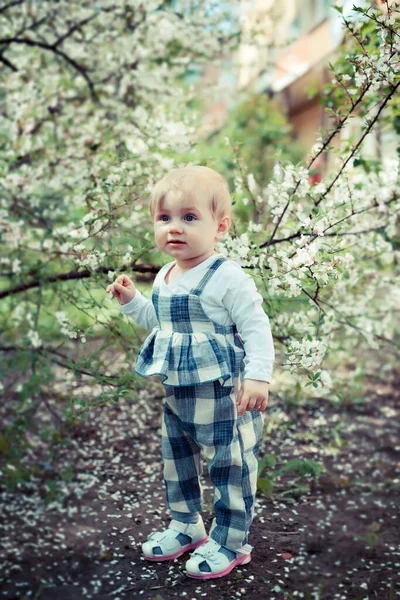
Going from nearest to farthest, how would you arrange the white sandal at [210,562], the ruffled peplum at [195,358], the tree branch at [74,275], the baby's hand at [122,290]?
the ruffled peplum at [195,358] → the white sandal at [210,562] → the baby's hand at [122,290] → the tree branch at [74,275]

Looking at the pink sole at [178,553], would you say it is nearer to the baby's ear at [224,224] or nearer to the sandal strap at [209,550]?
the sandal strap at [209,550]

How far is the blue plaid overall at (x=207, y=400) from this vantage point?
205 centimetres

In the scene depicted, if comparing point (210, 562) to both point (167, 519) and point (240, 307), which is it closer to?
point (167, 519)

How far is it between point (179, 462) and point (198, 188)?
36.8 inches

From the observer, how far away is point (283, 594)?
7.44ft

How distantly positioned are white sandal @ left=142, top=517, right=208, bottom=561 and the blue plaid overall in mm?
148

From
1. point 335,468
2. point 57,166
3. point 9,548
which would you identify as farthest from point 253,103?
point 9,548

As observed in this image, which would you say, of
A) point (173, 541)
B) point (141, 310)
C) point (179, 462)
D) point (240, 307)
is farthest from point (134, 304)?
point (173, 541)

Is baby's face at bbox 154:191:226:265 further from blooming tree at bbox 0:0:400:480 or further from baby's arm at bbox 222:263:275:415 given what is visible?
blooming tree at bbox 0:0:400:480

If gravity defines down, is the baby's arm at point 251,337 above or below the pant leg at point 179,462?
above

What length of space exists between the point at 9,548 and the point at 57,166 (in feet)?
7.04

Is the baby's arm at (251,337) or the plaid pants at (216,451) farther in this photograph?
Answer: the plaid pants at (216,451)

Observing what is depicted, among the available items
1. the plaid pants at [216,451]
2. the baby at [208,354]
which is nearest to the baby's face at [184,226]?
the baby at [208,354]

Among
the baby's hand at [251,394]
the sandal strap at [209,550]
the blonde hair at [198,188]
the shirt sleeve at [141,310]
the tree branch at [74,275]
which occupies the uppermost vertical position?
the blonde hair at [198,188]
